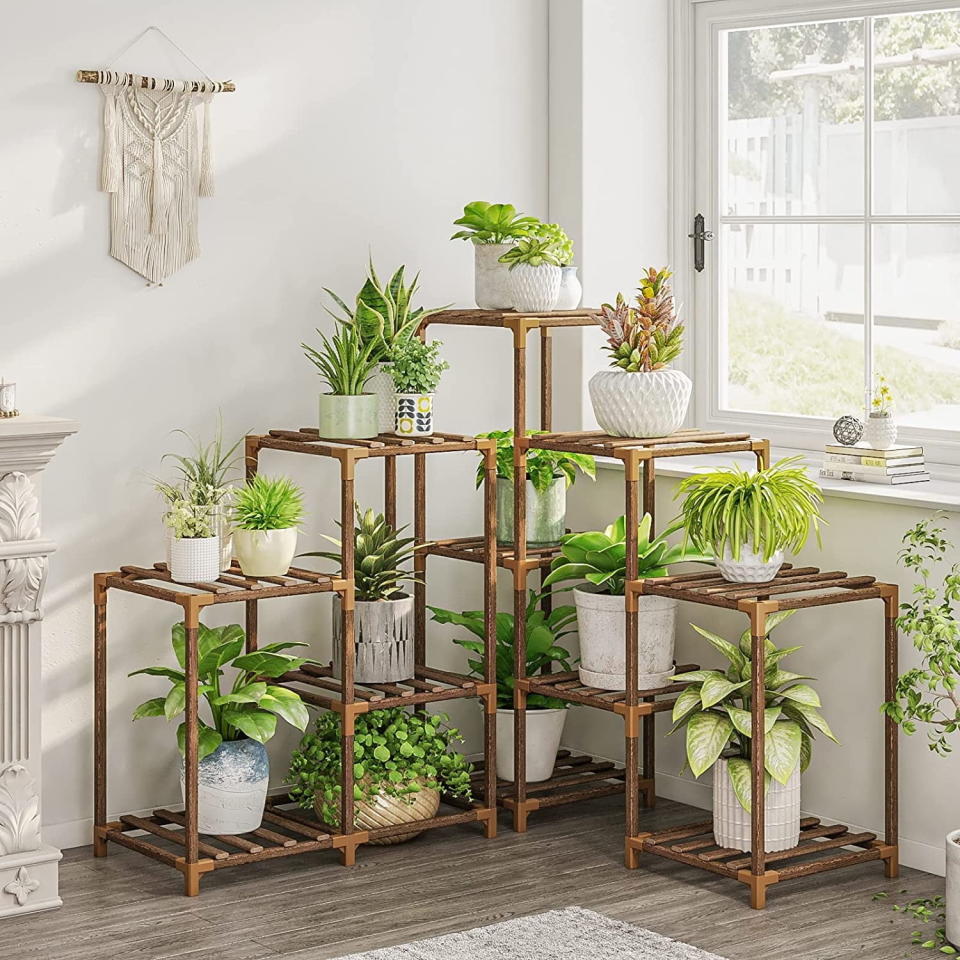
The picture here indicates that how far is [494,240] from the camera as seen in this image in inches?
158

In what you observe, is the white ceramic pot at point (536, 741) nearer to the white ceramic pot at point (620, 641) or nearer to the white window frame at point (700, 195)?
the white ceramic pot at point (620, 641)

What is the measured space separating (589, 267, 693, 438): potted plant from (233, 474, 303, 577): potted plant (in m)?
0.74

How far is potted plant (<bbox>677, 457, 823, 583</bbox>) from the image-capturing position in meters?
3.51

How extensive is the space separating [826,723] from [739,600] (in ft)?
1.50

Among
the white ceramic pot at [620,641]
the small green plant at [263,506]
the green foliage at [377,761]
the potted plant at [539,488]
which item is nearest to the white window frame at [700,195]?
the potted plant at [539,488]

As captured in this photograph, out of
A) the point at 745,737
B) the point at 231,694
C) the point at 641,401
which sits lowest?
the point at 745,737

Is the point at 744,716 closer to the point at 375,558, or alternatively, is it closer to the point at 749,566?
the point at 749,566

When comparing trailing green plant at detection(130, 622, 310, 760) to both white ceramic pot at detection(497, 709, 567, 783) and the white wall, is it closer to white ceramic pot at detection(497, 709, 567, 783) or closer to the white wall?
the white wall

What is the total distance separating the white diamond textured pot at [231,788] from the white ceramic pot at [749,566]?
1.09 m

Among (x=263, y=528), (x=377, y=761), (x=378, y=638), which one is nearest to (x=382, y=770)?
(x=377, y=761)

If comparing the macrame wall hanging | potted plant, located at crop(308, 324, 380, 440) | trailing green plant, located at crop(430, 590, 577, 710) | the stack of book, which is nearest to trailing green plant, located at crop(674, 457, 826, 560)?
the stack of book

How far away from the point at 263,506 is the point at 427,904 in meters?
0.90

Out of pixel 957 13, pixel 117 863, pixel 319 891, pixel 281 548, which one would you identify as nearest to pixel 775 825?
pixel 319 891

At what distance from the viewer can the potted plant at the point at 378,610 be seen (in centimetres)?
387
